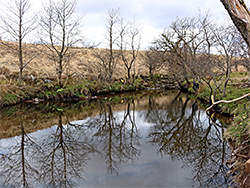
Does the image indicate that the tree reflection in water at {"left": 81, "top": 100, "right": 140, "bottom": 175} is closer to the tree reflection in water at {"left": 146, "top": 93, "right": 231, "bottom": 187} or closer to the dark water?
the dark water

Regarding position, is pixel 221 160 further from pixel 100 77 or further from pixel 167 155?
pixel 100 77

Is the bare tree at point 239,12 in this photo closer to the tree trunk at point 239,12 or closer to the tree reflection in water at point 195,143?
the tree trunk at point 239,12

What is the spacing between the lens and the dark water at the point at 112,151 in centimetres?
479

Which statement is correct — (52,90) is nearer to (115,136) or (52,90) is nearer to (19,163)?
(115,136)

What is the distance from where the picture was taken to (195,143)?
273 inches

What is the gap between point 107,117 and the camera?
36.7ft

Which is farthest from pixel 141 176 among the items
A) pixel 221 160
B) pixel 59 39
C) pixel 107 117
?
pixel 59 39

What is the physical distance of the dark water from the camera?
479cm

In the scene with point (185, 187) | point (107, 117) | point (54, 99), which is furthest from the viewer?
point (54, 99)

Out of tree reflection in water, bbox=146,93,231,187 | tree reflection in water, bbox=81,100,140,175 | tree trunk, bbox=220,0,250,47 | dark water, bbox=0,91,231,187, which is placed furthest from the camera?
tree reflection in water, bbox=81,100,140,175

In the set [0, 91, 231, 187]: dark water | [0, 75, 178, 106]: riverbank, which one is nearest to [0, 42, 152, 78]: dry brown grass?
[0, 75, 178, 106]: riverbank

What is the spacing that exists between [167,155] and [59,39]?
14.6m

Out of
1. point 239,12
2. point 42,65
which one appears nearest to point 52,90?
point 42,65

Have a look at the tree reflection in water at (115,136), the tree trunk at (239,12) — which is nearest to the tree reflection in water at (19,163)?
the tree reflection in water at (115,136)
